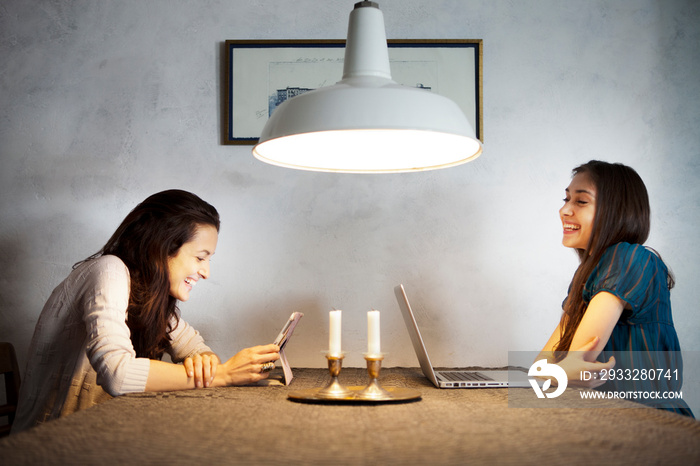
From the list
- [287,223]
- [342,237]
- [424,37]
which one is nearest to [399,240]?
[342,237]

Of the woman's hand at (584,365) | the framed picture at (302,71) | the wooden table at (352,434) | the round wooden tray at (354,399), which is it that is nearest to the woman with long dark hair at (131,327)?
the wooden table at (352,434)

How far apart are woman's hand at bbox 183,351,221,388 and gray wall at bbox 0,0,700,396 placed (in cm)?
82

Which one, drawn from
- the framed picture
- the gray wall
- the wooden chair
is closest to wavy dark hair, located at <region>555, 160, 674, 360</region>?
the gray wall

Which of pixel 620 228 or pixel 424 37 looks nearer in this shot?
pixel 620 228

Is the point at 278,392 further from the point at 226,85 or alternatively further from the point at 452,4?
the point at 452,4

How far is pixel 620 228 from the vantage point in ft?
6.13

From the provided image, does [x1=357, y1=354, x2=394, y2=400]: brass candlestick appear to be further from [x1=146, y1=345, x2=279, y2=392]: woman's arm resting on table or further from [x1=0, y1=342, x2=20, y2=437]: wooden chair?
[x1=0, y1=342, x2=20, y2=437]: wooden chair

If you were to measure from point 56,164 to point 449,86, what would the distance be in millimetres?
1657

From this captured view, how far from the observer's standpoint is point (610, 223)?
73.9 inches

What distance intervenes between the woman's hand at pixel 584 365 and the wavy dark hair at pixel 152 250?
118 centimetres

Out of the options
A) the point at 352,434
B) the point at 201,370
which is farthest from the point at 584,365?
the point at 201,370

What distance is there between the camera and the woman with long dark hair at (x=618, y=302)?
1.66 metres

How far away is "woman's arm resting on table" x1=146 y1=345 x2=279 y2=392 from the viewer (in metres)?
1.51

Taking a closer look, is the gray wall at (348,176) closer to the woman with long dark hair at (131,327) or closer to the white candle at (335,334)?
the woman with long dark hair at (131,327)
